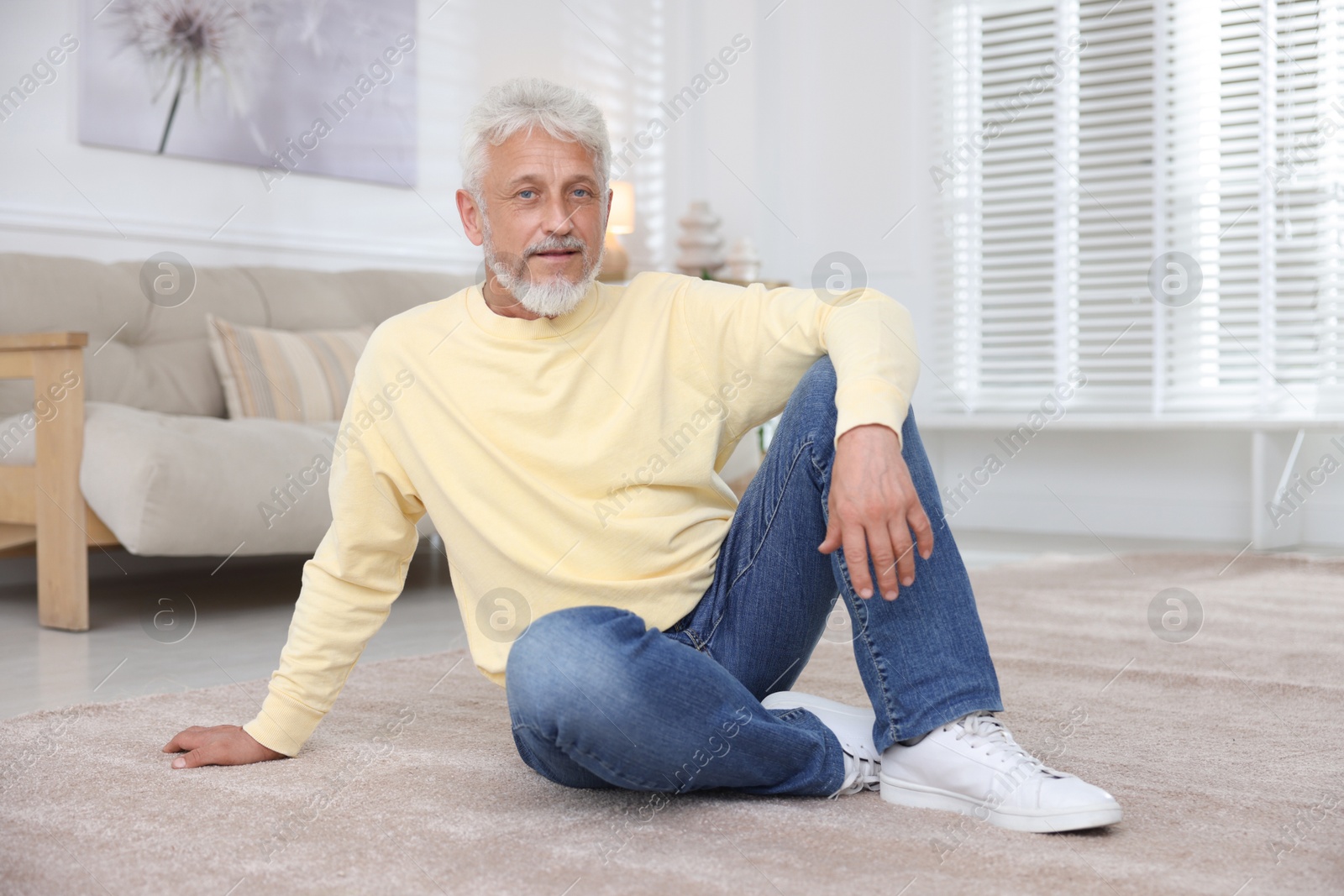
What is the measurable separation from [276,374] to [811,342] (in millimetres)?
2007

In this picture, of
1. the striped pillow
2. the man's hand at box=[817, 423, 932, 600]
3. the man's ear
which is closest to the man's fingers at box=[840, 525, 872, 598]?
the man's hand at box=[817, 423, 932, 600]

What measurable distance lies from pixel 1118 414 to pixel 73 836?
352 centimetres

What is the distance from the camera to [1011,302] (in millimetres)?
4207

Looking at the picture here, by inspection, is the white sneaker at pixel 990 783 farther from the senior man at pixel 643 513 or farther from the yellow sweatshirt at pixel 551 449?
the yellow sweatshirt at pixel 551 449

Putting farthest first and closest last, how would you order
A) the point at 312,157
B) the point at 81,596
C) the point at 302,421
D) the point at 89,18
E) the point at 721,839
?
the point at 312,157, the point at 89,18, the point at 302,421, the point at 81,596, the point at 721,839

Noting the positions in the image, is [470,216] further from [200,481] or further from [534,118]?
[200,481]

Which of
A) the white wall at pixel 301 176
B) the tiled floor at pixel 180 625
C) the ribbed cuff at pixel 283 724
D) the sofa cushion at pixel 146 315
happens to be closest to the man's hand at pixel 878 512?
the ribbed cuff at pixel 283 724

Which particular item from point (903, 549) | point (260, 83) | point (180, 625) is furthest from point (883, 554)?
point (260, 83)

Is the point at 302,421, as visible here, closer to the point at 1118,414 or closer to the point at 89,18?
the point at 89,18

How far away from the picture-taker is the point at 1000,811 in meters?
1.03

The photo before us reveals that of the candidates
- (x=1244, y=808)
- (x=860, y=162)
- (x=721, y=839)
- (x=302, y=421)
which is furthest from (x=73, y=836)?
(x=860, y=162)

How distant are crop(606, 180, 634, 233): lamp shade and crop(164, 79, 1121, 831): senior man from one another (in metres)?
3.12

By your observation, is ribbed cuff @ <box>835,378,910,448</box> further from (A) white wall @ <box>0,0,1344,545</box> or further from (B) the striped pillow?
(A) white wall @ <box>0,0,1344,545</box>

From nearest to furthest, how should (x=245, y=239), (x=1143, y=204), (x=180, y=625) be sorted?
1. (x=180, y=625)
2. (x=245, y=239)
3. (x=1143, y=204)
